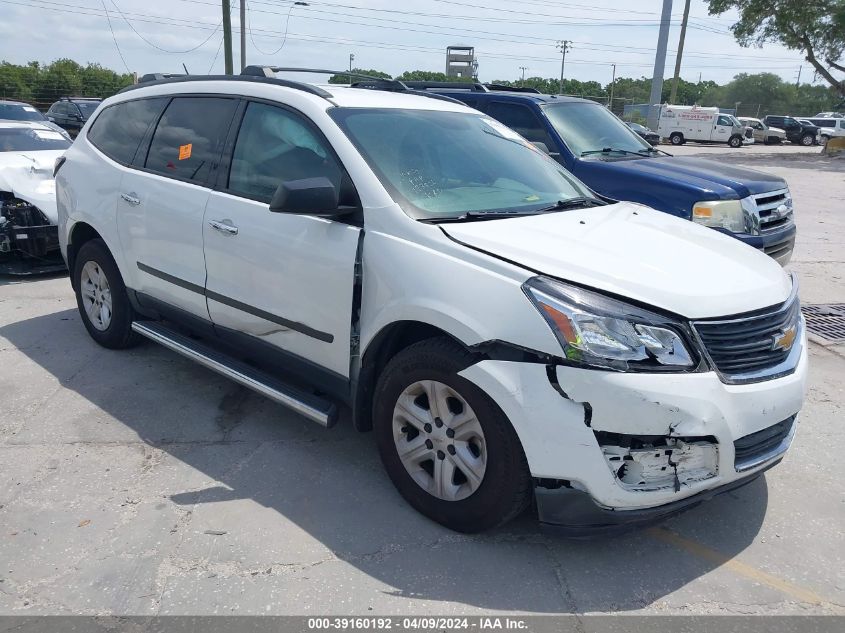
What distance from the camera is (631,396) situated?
2.60m

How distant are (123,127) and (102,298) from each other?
4.09ft

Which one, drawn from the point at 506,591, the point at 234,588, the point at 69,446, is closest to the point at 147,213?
the point at 69,446

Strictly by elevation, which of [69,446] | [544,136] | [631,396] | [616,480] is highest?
[544,136]

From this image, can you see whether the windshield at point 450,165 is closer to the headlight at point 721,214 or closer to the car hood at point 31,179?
the headlight at point 721,214

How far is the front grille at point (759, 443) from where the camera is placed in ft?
9.35

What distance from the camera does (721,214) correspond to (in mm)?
6066

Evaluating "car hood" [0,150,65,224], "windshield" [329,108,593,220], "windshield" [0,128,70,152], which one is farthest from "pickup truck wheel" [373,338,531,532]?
"windshield" [0,128,70,152]

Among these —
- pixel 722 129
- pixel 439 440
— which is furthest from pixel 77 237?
pixel 722 129

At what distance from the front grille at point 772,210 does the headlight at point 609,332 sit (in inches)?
166

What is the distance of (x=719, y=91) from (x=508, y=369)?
329 feet

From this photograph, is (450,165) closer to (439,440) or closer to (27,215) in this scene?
(439,440)

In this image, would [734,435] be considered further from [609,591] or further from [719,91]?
[719,91]

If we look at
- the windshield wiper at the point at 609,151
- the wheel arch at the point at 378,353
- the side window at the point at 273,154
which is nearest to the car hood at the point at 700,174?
the windshield wiper at the point at 609,151

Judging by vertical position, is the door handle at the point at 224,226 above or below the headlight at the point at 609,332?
above
